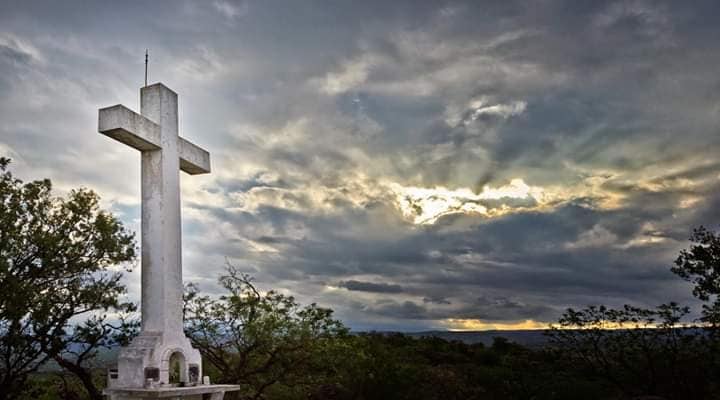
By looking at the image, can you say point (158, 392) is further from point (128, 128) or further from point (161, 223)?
point (128, 128)

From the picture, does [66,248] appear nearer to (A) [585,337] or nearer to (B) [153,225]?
(B) [153,225]

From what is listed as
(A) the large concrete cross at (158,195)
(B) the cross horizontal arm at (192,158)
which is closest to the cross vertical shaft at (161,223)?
(A) the large concrete cross at (158,195)

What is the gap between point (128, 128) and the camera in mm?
8750

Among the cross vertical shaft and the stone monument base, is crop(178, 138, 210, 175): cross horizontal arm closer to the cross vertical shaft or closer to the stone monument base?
the cross vertical shaft

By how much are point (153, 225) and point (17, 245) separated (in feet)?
10.3

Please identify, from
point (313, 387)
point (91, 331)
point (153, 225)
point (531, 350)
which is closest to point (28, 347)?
point (91, 331)

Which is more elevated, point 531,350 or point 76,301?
point 76,301

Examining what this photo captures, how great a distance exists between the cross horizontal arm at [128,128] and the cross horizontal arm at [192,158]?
760 millimetres

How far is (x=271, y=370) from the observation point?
14.3 m

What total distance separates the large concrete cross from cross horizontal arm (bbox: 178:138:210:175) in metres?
0.16

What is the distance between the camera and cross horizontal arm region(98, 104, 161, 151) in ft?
28.5

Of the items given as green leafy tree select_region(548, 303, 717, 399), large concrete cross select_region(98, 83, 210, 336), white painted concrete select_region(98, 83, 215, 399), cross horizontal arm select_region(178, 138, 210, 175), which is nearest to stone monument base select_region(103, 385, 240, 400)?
white painted concrete select_region(98, 83, 215, 399)

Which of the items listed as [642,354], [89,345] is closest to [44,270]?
[89,345]

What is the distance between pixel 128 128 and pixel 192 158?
1696 mm
